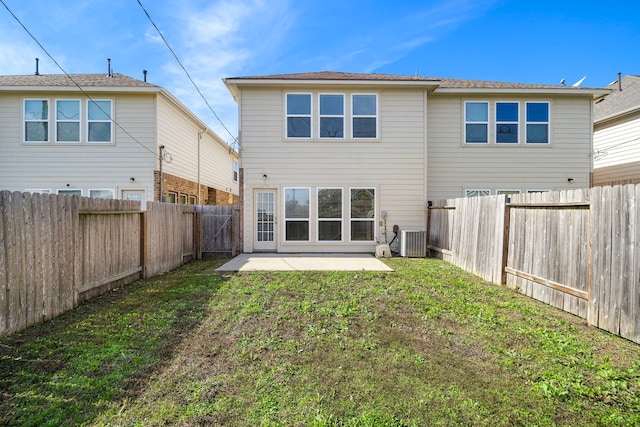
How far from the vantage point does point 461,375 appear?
272cm

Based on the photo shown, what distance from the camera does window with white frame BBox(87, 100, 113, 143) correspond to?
34.7 ft

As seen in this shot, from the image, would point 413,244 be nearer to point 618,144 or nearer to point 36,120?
point 618,144

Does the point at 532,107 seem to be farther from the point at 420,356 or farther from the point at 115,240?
the point at 115,240

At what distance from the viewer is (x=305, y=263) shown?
825cm

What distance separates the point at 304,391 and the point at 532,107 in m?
12.7

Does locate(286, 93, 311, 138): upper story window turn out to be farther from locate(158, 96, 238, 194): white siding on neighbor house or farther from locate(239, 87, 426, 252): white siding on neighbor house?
locate(158, 96, 238, 194): white siding on neighbor house

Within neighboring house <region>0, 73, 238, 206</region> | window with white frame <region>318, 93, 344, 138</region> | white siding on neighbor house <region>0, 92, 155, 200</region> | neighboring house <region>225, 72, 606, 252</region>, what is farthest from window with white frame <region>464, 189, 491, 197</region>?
white siding on neighbor house <region>0, 92, 155, 200</region>

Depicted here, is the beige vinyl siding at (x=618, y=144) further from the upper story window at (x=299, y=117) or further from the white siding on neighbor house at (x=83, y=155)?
the white siding on neighbor house at (x=83, y=155)

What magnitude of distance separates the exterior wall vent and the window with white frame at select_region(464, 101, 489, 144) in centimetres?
423

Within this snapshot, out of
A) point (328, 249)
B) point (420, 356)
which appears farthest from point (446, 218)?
point (420, 356)

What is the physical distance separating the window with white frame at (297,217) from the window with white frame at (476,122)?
646 centimetres

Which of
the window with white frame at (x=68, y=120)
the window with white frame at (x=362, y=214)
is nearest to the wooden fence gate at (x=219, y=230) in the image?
the window with white frame at (x=362, y=214)

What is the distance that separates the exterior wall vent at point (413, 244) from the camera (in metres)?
9.59

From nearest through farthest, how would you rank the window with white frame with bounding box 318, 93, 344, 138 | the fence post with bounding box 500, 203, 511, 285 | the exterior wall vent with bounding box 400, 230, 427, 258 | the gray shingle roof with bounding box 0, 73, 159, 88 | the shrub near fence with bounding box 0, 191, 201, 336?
the shrub near fence with bounding box 0, 191, 201, 336 < the fence post with bounding box 500, 203, 511, 285 < the exterior wall vent with bounding box 400, 230, 427, 258 < the window with white frame with bounding box 318, 93, 344, 138 < the gray shingle roof with bounding box 0, 73, 159, 88
